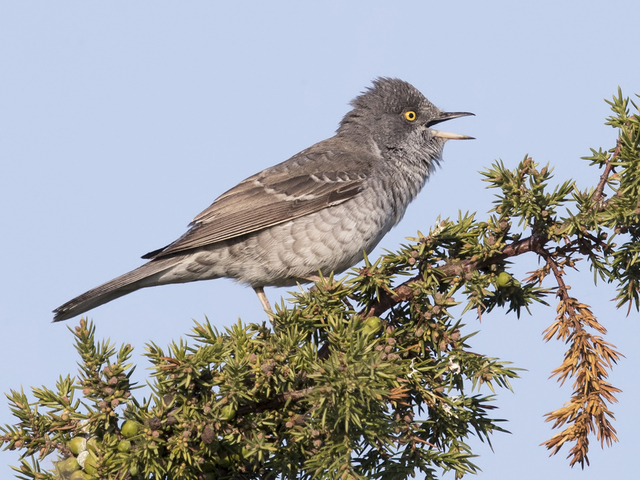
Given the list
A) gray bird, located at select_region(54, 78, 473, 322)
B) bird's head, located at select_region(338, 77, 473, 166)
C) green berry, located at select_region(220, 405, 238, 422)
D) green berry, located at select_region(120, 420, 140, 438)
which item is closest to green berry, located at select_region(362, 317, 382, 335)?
green berry, located at select_region(220, 405, 238, 422)

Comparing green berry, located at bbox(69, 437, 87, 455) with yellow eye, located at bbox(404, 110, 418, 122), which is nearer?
green berry, located at bbox(69, 437, 87, 455)

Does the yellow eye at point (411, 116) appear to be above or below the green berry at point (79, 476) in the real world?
above

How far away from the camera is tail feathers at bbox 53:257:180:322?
505 centimetres

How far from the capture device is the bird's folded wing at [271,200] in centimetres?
550

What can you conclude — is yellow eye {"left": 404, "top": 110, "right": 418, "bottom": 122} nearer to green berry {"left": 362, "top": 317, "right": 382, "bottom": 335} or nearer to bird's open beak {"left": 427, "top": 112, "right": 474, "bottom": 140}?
bird's open beak {"left": 427, "top": 112, "right": 474, "bottom": 140}

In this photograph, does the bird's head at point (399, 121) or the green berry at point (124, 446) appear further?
the bird's head at point (399, 121)

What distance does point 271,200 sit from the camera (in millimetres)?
5738

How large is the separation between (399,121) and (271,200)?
64.3 inches

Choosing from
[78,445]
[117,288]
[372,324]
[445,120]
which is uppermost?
[445,120]

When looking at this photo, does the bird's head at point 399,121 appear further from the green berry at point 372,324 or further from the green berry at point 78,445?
the green berry at point 78,445

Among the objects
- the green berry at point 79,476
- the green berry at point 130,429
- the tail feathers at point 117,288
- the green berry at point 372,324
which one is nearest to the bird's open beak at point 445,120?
the tail feathers at point 117,288

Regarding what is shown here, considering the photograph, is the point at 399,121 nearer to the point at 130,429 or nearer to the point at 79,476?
the point at 130,429

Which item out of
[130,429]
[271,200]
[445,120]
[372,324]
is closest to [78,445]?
[130,429]

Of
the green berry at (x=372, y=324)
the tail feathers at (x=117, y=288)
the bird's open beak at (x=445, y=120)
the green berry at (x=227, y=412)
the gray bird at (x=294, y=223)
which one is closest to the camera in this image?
the green berry at (x=227, y=412)
